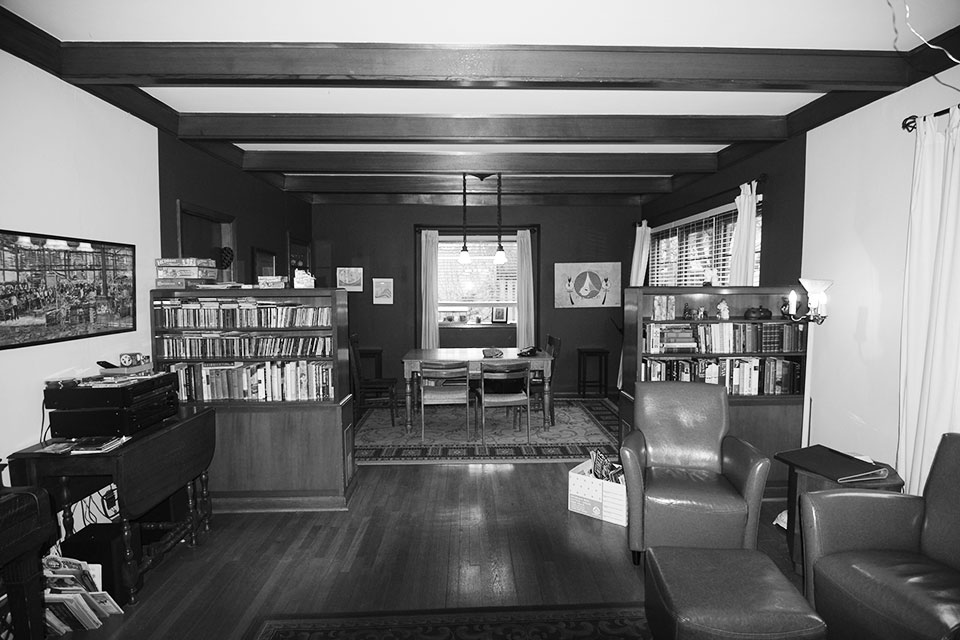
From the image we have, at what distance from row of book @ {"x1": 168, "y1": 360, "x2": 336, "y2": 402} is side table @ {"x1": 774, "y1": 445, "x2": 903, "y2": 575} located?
3117mm

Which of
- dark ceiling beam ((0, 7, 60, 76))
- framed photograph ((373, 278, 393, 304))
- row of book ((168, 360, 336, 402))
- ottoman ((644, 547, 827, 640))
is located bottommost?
ottoman ((644, 547, 827, 640))

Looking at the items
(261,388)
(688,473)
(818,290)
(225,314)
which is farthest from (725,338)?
(225,314)

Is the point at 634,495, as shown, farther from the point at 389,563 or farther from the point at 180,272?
the point at 180,272

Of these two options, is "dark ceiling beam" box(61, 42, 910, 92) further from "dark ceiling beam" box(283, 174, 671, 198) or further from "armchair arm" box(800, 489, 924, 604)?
"dark ceiling beam" box(283, 174, 671, 198)

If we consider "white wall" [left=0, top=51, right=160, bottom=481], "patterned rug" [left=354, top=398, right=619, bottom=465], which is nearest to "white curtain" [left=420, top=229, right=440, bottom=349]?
"patterned rug" [left=354, top=398, right=619, bottom=465]

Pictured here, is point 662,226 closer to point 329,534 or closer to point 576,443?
point 576,443

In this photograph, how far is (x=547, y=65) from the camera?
306cm

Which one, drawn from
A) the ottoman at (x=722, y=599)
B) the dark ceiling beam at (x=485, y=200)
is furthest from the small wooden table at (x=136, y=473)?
the dark ceiling beam at (x=485, y=200)

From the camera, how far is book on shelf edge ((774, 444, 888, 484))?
9.41 ft

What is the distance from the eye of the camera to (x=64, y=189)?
10.2 feet

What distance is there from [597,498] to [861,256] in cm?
245

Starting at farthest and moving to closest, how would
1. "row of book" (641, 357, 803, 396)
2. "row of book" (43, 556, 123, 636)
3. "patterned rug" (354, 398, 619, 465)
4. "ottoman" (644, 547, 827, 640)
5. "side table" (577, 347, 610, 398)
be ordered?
"side table" (577, 347, 610, 398), "patterned rug" (354, 398, 619, 465), "row of book" (641, 357, 803, 396), "row of book" (43, 556, 123, 636), "ottoman" (644, 547, 827, 640)

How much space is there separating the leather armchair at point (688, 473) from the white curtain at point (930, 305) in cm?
87

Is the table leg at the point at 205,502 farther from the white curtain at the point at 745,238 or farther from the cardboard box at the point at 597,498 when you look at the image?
the white curtain at the point at 745,238
